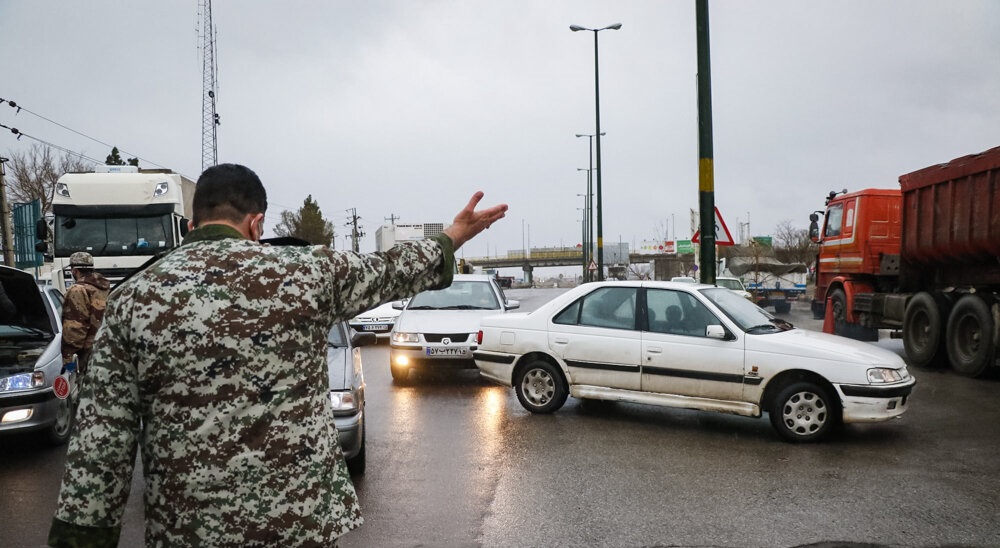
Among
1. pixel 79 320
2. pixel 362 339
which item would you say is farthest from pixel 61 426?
pixel 362 339

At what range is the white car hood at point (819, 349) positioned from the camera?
690 centimetres

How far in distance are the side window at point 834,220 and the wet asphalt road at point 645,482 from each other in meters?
6.94

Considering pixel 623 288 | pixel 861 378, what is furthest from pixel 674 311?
pixel 861 378

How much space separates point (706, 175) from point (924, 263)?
14.6ft

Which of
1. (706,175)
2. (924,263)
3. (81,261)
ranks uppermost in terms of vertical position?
(706,175)

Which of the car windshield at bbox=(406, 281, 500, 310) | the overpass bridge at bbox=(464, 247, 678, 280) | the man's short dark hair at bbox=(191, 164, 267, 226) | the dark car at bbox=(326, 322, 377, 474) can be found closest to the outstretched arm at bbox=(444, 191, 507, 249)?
the man's short dark hair at bbox=(191, 164, 267, 226)

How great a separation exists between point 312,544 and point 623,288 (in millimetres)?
Result: 6361

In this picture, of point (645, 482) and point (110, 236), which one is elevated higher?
point (110, 236)

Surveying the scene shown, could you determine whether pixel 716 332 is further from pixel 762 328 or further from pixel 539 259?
pixel 539 259

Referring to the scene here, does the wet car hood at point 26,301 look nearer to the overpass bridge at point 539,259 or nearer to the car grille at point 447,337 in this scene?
the car grille at point 447,337

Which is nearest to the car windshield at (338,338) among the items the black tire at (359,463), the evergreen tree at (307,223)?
the black tire at (359,463)

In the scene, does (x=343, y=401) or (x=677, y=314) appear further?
(x=677, y=314)

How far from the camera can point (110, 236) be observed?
15258 millimetres

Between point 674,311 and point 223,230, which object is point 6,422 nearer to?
point 223,230
